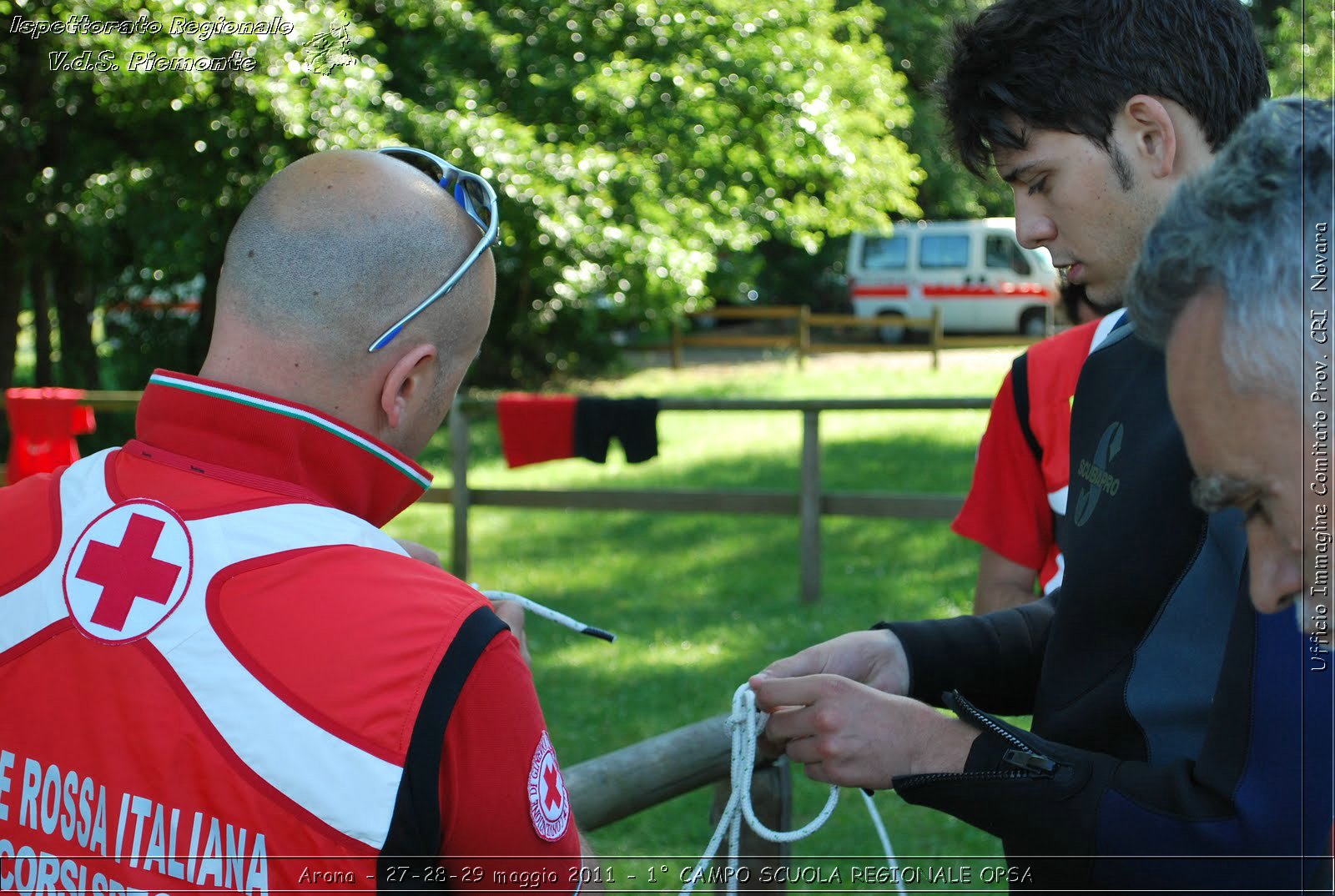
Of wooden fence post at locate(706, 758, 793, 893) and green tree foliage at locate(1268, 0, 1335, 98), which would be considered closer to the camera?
wooden fence post at locate(706, 758, 793, 893)

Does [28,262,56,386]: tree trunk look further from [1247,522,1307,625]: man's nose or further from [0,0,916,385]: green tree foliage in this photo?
[1247,522,1307,625]: man's nose

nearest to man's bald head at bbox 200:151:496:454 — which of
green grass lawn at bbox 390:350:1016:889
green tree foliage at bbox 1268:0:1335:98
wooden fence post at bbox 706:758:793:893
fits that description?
wooden fence post at bbox 706:758:793:893

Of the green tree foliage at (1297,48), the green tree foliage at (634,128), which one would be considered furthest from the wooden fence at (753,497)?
the green tree foliage at (1297,48)

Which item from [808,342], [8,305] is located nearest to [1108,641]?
[8,305]

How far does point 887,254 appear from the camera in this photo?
25.4 meters

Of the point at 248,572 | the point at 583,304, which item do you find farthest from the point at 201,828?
the point at 583,304

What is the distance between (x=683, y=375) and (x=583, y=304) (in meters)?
5.04

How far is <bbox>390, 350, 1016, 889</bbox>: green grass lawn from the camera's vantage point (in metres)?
4.26

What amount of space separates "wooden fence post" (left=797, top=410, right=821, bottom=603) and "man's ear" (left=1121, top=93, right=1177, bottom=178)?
15.5ft

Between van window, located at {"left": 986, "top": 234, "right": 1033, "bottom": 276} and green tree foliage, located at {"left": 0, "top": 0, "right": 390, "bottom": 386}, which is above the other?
green tree foliage, located at {"left": 0, "top": 0, "right": 390, "bottom": 386}

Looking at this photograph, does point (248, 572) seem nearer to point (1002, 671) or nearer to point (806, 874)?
point (1002, 671)

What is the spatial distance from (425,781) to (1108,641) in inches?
33.9

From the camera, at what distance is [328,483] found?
54.3 inches

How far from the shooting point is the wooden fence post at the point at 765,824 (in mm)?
2385
